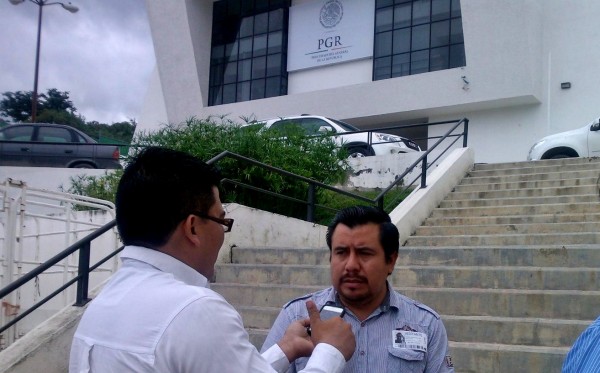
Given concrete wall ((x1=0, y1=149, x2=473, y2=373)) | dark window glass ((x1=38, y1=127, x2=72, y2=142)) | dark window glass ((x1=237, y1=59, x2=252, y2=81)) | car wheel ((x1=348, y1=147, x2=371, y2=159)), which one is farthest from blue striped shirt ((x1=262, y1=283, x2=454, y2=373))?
dark window glass ((x1=237, y1=59, x2=252, y2=81))

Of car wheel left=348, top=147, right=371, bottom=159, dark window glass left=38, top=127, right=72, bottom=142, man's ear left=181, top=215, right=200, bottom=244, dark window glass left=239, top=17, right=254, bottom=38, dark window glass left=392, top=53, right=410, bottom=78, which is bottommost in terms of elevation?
→ man's ear left=181, top=215, right=200, bottom=244

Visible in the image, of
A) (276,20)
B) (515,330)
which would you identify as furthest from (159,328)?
(276,20)

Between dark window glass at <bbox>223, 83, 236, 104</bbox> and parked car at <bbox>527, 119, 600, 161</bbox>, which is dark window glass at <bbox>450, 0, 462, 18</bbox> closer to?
dark window glass at <bbox>223, 83, 236, 104</bbox>

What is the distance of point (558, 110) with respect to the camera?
17969 mm

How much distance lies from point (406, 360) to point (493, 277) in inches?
140

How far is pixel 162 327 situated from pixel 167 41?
81.2 feet

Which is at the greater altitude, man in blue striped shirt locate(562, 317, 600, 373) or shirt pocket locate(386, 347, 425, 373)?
man in blue striped shirt locate(562, 317, 600, 373)

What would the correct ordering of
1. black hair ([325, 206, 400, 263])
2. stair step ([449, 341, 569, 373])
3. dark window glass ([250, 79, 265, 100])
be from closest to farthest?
black hair ([325, 206, 400, 263])
stair step ([449, 341, 569, 373])
dark window glass ([250, 79, 265, 100])

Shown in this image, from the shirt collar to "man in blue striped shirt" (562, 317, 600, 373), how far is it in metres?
1.08

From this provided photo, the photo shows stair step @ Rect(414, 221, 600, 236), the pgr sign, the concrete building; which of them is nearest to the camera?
stair step @ Rect(414, 221, 600, 236)

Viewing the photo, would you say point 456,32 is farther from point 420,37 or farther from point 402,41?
point 402,41

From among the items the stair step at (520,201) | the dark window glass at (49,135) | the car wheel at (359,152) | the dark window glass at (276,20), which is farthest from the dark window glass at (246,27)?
the stair step at (520,201)

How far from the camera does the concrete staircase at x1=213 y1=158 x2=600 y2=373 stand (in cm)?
471

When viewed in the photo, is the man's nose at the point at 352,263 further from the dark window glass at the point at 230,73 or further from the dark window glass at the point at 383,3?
the dark window glass at the point at 230,73
